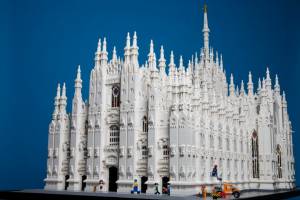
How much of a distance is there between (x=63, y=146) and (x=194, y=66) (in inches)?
1194

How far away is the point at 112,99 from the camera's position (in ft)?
208

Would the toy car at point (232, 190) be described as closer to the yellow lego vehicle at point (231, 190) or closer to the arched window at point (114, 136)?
the yellow lego vehicle at point (231, 190)

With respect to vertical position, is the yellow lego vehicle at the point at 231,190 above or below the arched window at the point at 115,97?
below

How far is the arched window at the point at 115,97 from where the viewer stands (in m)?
62.7

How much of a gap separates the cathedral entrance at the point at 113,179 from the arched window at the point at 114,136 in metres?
3.67

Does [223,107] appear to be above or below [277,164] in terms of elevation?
above

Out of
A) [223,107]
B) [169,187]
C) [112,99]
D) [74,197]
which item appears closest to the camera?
[74,197]

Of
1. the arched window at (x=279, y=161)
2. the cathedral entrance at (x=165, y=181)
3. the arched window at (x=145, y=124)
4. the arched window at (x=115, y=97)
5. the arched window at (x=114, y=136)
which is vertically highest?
the arched window at (x=115, y=97)

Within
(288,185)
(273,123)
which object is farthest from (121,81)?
(288,185)

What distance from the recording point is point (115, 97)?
2480 inches

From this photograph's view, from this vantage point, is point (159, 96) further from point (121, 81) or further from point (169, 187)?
point (169, 187)

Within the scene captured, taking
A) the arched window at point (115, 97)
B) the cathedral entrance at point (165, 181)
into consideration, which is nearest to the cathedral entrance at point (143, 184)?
the cathedral entrance at point (165, 181)

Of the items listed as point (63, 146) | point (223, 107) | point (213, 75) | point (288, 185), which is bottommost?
point (288, 185)

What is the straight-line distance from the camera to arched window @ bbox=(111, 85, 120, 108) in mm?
62719
